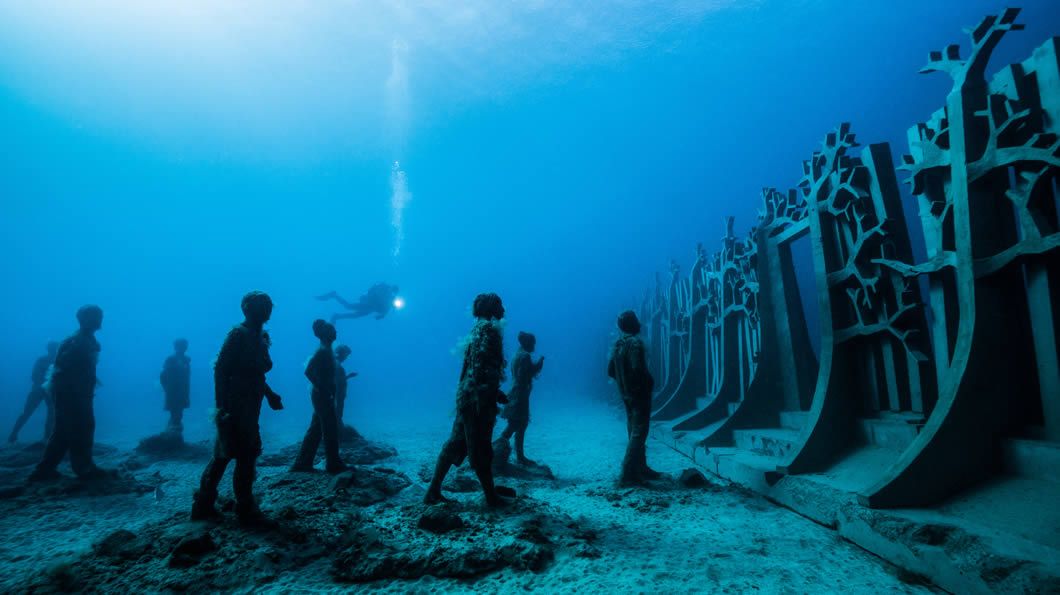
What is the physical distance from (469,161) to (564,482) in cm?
19327

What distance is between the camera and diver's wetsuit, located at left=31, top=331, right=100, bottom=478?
21.4 feet

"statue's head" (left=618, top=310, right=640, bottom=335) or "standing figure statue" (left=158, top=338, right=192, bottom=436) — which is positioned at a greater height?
"statue's head" (left=618, top=310, right=640, bottom=335)

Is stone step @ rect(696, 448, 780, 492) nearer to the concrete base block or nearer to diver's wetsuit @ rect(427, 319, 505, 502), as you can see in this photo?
the concrete base block

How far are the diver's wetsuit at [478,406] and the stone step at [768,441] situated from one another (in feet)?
14.2

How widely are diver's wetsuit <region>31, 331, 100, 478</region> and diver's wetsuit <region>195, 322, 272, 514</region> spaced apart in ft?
14.2

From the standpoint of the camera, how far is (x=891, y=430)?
486 centimetres

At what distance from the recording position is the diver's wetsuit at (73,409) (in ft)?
21.4

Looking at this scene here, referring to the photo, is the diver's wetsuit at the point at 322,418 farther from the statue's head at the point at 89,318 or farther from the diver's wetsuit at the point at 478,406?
the statue's head at the point at 89,318

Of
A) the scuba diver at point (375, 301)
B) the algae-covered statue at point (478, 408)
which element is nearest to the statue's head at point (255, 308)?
the algae-covered statue at point (478, 408)

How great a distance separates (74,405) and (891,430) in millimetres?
11717

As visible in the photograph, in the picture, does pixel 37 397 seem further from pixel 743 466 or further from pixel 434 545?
pixel 743 466

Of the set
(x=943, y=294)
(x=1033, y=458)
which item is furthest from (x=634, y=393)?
(x=1033, y=458)

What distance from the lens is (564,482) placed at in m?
6.84


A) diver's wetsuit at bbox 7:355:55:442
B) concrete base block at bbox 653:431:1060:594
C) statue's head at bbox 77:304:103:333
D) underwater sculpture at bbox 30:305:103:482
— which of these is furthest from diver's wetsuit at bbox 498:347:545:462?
diver's wetsuit at bbox 7:355:55:442
